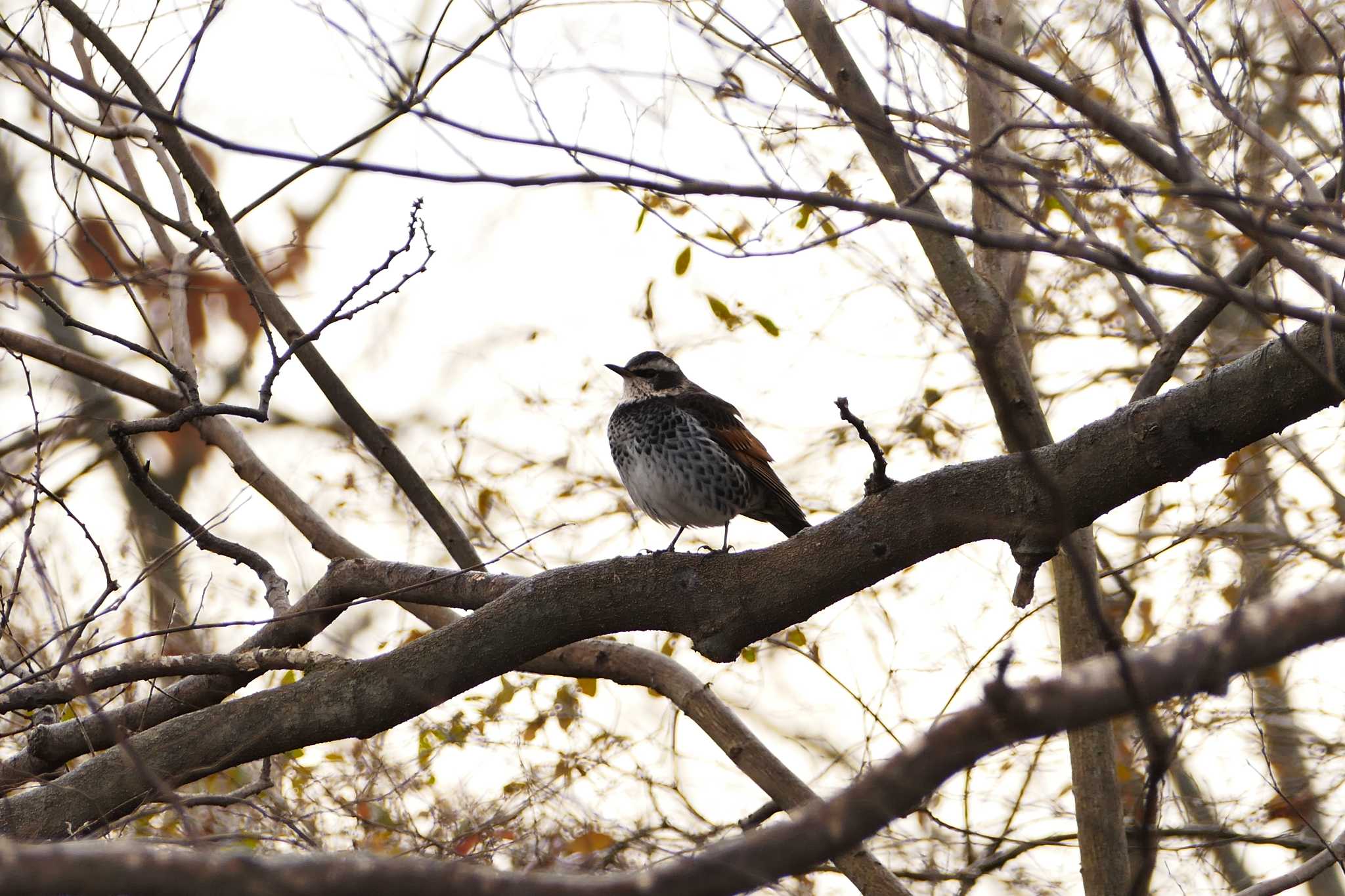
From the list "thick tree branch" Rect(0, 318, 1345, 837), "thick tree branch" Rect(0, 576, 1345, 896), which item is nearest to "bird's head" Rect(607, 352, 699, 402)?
"thick tree branch" Rect(0, 318, 1345, 837)

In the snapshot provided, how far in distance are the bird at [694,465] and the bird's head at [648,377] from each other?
0.92ft

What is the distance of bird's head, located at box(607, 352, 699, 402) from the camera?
748 centimetres

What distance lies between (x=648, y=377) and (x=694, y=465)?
1.07 m

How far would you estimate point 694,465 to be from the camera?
662 cm


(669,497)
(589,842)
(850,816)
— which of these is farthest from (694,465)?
(850,816)

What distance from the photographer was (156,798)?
3785mm

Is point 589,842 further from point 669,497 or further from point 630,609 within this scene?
point 630,609

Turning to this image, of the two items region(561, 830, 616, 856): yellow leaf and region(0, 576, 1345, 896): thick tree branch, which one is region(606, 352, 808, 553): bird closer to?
region(561, 830, 616, 856): yellow leaf

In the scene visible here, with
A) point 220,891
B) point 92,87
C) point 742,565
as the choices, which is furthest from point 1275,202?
point 92,87

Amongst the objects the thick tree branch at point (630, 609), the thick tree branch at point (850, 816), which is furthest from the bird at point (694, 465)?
the thick tree branch at point (850, 816)

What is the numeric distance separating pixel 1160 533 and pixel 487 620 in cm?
551

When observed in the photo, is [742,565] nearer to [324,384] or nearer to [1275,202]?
[1275,202]

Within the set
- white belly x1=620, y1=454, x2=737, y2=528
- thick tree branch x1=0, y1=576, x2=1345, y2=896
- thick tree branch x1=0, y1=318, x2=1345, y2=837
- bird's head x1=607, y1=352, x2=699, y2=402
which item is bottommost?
thick tree branch x1=0, y1=576, x2=1345, y2=896

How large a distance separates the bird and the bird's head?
0.28 meters
